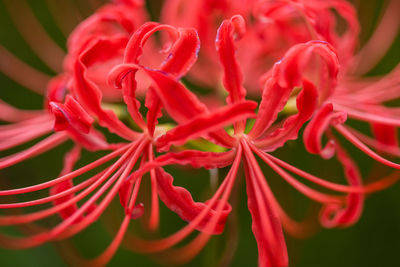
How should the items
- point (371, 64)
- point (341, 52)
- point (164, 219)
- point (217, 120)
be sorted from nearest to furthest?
point (217, 120)
point (341, 52)
point (371, 64)
point (164, 219)

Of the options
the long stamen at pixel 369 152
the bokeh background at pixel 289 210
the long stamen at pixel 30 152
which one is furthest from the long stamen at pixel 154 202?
the bokeh background at pixel 289 210

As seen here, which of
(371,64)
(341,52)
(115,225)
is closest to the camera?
(341,52)

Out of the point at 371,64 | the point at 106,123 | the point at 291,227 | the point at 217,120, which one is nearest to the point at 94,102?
the point at 106,123

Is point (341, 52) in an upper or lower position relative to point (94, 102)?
lower

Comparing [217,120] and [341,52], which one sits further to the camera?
[341,52]

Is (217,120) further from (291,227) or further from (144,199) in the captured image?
(144,199)

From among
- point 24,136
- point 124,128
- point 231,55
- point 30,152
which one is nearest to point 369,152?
point 231,55

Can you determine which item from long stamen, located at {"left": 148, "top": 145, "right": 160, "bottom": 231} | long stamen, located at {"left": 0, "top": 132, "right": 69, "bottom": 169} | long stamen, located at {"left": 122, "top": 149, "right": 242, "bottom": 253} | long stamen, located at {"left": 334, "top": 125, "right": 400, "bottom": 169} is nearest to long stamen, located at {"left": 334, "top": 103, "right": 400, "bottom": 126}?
long stamen, located at {"left": 334, "top": 125, "right": 400, "bottom": 169}

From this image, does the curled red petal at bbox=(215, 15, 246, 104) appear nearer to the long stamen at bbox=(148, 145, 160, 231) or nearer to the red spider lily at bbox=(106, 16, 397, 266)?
the red spider lily at bbox=(106, 16, 397, 266)
